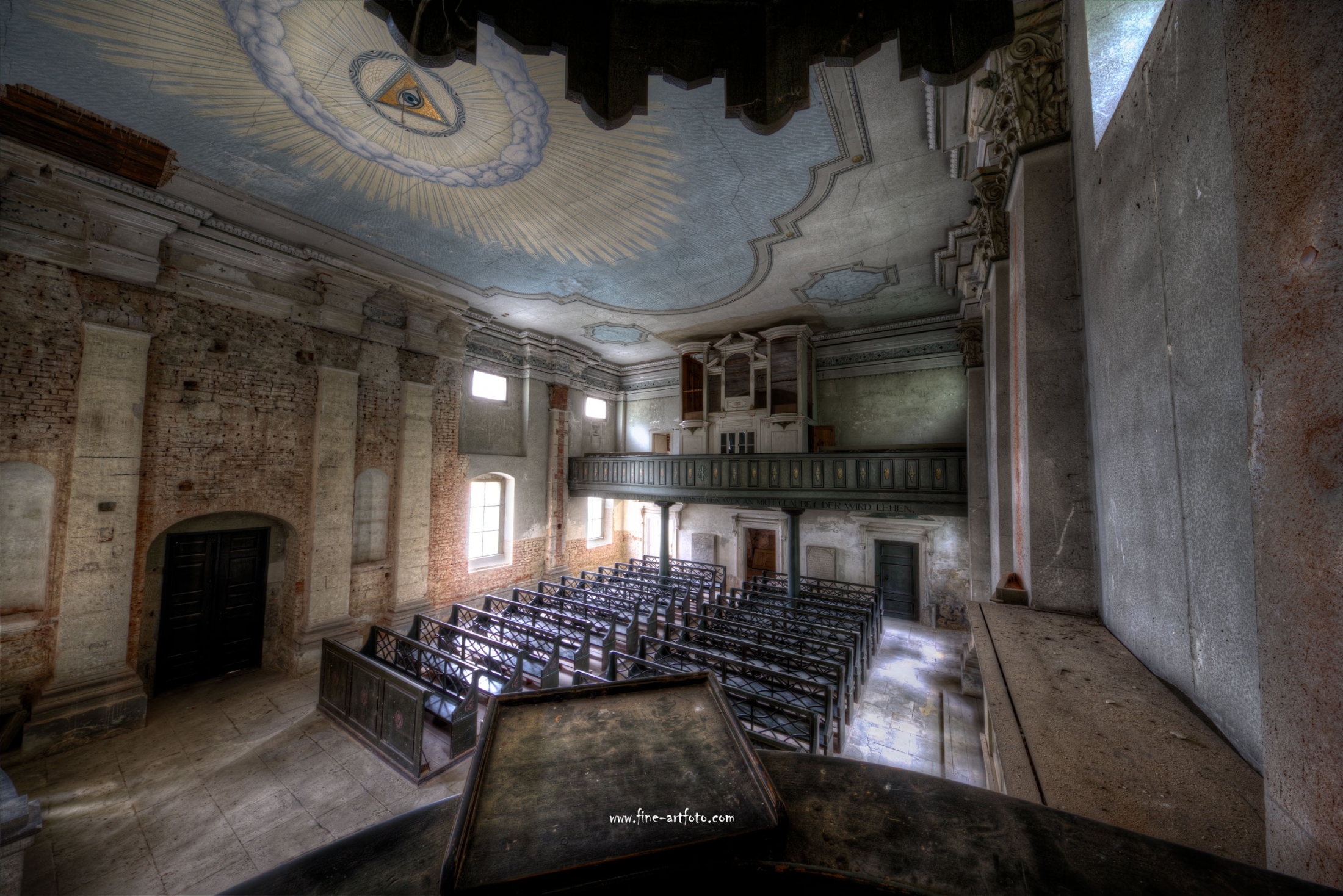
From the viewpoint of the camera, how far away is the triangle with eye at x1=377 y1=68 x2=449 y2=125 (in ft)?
14.5

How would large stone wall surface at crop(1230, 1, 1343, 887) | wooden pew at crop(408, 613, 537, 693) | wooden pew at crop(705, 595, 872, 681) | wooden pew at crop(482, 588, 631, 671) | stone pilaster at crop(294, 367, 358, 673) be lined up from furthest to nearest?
wooden pew at crop(482, 588, 631, 671)
stone pilaster at crop(294, 367, 358, 673)
wooden pew at crop(705, 595, 872, 681)
wooden pew at crop(408, 613, 537, 693)
large stone wall surface at crop(1230, 1, 1343, 887)

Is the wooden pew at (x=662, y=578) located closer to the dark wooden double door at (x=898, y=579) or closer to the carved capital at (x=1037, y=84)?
the dark wooden double door at (x=898, y=579)

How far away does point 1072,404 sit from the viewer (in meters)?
2.88

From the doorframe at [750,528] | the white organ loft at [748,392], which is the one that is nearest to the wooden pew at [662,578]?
the doorframe at [750,528]

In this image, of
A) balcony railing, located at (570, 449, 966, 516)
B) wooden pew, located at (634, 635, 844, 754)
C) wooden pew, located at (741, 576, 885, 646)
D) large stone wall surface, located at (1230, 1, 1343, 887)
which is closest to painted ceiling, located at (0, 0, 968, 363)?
balcony railing, located at (570, 449, 966, 516)

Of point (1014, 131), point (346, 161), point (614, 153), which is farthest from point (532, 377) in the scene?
point (1014, 131)

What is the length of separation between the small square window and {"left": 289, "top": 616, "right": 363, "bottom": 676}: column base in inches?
214

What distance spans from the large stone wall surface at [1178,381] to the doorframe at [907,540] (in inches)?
343

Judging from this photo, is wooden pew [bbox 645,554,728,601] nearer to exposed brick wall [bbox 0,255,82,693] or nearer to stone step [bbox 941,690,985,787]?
Result: stone step [bbox 941,690,985,787]

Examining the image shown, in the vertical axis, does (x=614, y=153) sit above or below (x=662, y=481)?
above

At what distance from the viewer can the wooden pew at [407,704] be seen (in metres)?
5.02

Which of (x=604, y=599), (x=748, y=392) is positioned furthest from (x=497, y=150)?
(x=748, y=392)

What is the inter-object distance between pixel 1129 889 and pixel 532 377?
40.8ft

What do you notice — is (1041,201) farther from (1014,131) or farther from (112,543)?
(112,543)
